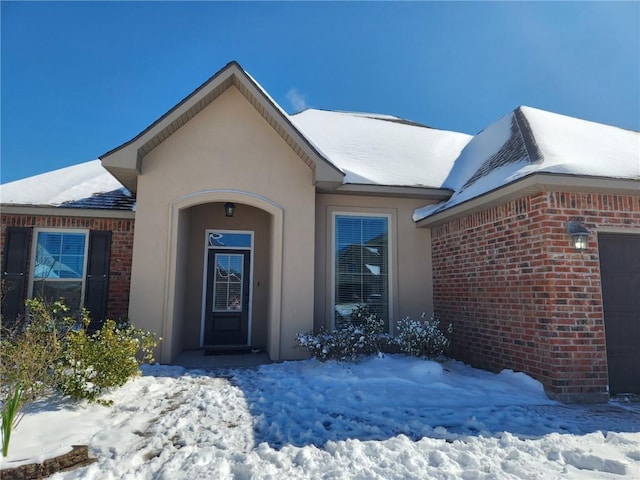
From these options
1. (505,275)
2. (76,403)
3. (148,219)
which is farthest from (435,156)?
(76,403)

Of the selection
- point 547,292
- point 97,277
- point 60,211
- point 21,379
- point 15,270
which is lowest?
point 21,379

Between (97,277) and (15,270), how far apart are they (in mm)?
1447

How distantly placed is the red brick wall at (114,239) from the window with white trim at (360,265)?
4030 mm

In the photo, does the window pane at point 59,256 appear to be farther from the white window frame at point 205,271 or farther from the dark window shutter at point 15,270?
the white window frame at point 205,271

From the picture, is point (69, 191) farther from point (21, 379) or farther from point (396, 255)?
point (396, 255)

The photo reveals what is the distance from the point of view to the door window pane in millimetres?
8336

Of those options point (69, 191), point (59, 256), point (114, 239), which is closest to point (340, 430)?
point (114, 239)

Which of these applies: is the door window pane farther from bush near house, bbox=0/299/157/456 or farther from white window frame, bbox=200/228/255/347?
bush near house, bbox=0/299/157/456

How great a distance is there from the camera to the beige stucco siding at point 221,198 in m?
6.56

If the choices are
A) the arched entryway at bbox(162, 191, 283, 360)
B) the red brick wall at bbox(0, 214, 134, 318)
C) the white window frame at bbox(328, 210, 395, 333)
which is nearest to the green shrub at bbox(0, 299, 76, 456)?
the red brick wall at bbox(0, 214, 134, 318)

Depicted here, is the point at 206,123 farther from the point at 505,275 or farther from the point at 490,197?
the point at 505,275

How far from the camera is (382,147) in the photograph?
9383 mm

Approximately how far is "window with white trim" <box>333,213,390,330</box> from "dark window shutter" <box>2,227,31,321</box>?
579 centimetres

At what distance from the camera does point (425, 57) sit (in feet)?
32.3
